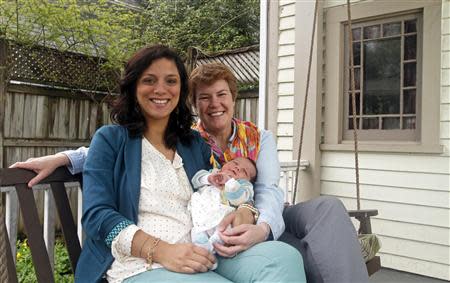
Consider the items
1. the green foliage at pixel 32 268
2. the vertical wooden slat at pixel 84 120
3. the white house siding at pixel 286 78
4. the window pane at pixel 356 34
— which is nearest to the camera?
the green foliage at pixel 32 268

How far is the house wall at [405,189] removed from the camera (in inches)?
112

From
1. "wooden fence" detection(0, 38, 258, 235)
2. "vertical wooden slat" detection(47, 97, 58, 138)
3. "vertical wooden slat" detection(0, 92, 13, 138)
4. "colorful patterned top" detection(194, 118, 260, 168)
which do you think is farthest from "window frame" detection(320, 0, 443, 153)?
"vertical wooden slat" detection(0, 92, 13, 138)

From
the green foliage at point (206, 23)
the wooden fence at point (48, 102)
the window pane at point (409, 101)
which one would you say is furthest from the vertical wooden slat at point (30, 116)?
the green foliage at point (206, 23)

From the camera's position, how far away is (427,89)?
288 cm

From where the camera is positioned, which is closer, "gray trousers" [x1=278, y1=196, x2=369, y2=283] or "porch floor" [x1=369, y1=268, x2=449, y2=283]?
"gray trousers" [x1=278, y1=196, x2=369, y2=283]

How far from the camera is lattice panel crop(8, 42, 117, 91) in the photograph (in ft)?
15.0

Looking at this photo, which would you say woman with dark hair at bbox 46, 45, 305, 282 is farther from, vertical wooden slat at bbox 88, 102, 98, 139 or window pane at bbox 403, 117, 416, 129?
vertical wooden slat at bbox 88, 102, 98, 139

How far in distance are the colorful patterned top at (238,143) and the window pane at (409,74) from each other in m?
1.62

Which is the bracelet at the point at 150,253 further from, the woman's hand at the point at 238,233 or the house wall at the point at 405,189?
the house wall at the point at 405,189

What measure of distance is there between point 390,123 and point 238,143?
169 centimetres

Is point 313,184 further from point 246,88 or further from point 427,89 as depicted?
point 246,88

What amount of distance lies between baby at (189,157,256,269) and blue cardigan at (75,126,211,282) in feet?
0.68

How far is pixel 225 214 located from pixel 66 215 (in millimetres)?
581

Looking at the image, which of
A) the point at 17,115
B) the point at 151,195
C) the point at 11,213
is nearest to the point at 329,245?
the point at 151,195
